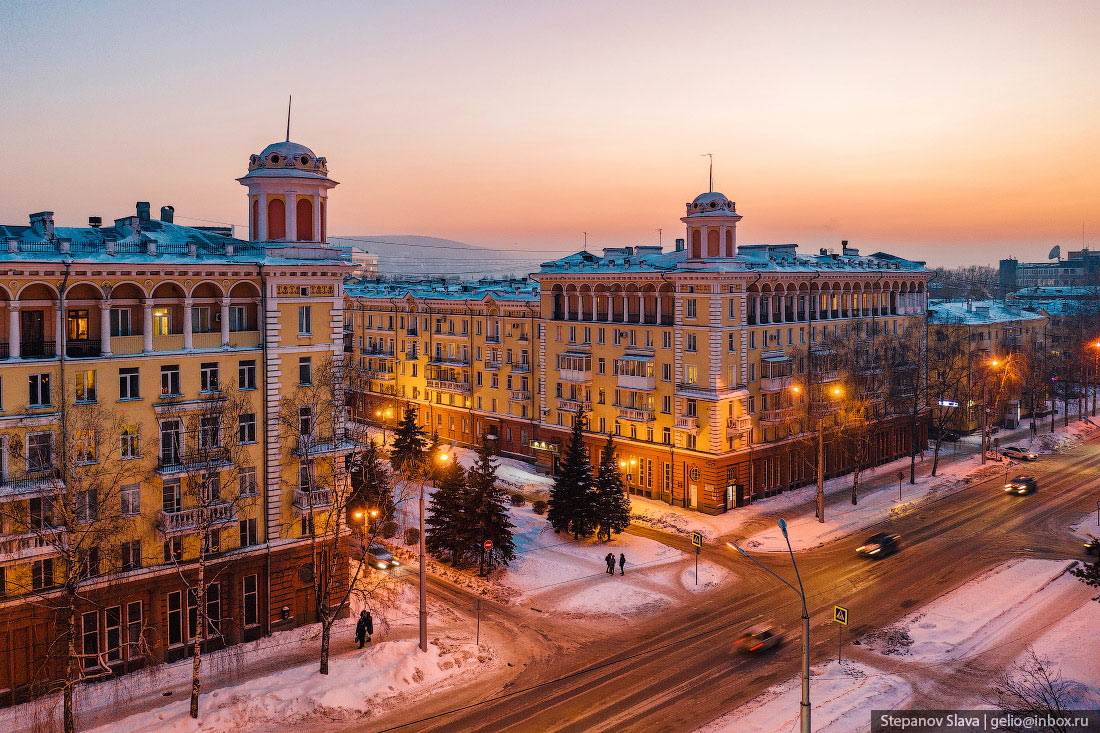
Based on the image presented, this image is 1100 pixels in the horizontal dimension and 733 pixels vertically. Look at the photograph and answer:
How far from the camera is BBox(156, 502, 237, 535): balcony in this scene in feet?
111

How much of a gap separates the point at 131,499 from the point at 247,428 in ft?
19.1

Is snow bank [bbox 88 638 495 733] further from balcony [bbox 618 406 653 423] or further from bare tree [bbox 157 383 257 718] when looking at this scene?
balcony [bbox 618 406 653 423]

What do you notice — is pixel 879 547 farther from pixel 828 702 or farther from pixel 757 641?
pixel 828 702

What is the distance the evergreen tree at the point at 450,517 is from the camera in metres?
47.8

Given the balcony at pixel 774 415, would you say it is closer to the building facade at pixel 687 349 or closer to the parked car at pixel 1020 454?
the building facade at pixel 687 349

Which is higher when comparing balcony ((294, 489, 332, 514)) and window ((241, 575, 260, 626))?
balcony ((294, 489, 332, 514))

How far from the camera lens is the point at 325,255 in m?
39.9

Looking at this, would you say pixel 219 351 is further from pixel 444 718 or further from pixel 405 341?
pixel 405 341

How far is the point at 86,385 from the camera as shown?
3325cm

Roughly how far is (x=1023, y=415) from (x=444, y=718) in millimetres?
97741

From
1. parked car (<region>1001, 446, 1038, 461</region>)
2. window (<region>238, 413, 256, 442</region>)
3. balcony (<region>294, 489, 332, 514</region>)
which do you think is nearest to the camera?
window (<region>238, 413, 256, 442</region>)

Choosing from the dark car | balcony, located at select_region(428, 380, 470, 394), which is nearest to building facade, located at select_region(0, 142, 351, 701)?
the dark car

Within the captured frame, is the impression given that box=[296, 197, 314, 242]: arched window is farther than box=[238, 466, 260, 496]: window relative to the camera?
Yes

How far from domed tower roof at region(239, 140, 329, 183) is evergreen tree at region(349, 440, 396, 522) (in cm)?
1471
